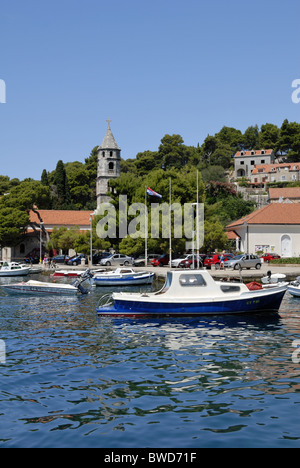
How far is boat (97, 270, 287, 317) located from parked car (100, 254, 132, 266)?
119 ft

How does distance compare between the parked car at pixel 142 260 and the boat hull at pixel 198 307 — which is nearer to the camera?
the boat hull at pixel 198 307

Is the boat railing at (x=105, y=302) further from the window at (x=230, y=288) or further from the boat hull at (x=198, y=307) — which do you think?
the window at (x=230, y=288)

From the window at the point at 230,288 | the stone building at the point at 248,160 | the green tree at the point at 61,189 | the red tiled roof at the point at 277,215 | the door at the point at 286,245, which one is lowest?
the window at the point at 230,288

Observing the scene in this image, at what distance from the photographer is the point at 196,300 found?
927 inches

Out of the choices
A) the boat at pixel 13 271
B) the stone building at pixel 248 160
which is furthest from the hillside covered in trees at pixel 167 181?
the boat at pixel 13 271

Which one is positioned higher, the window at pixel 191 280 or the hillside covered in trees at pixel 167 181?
the hillside covered in trees at pixel 167 181

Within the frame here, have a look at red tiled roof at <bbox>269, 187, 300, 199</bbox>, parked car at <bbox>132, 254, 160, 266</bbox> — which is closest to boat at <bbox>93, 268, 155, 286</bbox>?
parked car at <bbox>132, 254, 160, 266</bbox>

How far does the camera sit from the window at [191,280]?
24.1 metres

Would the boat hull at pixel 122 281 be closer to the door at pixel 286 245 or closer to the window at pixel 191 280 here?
the window at pixel 191 280

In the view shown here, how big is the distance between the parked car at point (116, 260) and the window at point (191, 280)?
3684 centimetres

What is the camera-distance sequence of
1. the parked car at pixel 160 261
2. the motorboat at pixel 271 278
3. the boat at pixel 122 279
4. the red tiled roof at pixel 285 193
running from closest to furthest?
the motorboat at pixel 271 278 < the boat at pixel 122 279 < the parked car at pixel 160 261 < the red tiled roof at pixel 285 193

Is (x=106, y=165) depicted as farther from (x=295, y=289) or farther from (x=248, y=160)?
(x=248, y=160)

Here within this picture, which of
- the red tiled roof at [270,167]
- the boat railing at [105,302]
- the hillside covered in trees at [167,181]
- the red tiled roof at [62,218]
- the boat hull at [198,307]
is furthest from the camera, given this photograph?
the red tiled roof at [270,167]

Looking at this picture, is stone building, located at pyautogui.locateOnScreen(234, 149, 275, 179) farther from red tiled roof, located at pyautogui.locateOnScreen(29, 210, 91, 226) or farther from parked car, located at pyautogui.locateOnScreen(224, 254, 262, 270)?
parked car, located at pyautogui.locateOnScreen(224, 254, 262, 270)
